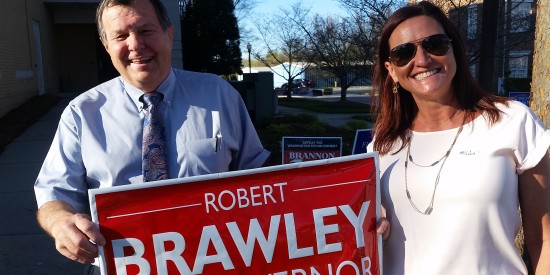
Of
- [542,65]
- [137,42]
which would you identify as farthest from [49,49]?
[542,65]

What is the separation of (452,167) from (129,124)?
1.39 m

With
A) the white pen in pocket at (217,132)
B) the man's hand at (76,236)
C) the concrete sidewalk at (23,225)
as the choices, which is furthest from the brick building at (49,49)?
the man's hand at (76,236)

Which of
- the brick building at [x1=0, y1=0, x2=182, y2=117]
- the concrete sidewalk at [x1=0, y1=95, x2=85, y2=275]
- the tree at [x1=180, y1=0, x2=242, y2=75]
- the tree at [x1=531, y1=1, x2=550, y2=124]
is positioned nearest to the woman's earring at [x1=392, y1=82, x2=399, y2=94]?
the tree at [x1=531, y1=1, x2=550, y2=124]

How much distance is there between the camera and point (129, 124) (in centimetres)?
226

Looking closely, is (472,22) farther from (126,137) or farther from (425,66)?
(126,137)

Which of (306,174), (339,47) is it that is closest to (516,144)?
(306,174)

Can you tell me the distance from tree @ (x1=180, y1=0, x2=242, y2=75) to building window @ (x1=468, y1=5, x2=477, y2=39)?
1721 centimetres

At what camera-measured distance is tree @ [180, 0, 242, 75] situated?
2752cm

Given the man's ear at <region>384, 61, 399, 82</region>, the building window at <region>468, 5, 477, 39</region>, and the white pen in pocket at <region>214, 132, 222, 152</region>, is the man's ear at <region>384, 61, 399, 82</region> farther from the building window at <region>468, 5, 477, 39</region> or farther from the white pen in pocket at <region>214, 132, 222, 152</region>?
the building window at <region>468, 5, 477, 39</region>

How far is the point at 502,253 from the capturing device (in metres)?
1.94

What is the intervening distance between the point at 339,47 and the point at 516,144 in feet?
66.1

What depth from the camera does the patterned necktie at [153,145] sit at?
2.18 metres

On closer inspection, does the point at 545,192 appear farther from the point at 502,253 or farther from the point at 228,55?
the point at 228,55

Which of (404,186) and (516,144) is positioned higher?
(516,144)
